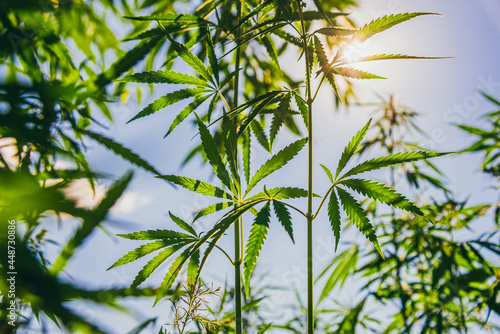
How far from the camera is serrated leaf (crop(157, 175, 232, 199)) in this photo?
665mm

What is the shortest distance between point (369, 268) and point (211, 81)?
150 cm

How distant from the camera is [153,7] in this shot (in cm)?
184

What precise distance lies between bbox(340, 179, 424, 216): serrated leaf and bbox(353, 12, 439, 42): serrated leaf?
271 mm

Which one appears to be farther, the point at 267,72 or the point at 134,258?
the point at 267,72

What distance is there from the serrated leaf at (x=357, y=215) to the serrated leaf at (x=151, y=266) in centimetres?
35

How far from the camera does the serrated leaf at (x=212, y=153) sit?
26.5 inches

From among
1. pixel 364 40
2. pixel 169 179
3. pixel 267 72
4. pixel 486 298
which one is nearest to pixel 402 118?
pixel 267 72

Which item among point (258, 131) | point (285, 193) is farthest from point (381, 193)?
point (258, 131)

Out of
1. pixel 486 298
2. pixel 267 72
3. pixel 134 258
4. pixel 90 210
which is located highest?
pixel 267 72

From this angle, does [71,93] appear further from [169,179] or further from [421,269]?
[421,269]

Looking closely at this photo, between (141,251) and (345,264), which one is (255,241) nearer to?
(141,251)

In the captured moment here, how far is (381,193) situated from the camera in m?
0.65

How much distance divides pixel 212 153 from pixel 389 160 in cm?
34

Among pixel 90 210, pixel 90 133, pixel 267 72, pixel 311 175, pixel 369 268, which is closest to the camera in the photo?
pixel 90 210
